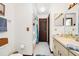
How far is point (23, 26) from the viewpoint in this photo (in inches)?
118

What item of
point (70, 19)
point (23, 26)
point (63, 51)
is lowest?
point (63, 51)

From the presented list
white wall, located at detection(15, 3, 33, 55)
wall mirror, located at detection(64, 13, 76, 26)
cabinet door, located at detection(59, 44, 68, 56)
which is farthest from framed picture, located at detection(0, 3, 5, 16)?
wall mirror, located at detection(64, 13, 76, 26)

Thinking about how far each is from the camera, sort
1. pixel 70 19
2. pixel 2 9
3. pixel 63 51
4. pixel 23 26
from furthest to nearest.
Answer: pixel 23 26 → pixel 70 19 → pixel 2 9 → pixel 63 51

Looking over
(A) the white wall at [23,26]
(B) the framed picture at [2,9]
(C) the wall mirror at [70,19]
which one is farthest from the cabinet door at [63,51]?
(A) the white wall at [23,26]

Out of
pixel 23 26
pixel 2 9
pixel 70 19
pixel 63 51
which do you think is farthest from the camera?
pixel 23 26

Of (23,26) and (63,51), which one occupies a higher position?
(23,26)

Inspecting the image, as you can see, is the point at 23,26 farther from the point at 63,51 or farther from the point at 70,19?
the point at 63,51

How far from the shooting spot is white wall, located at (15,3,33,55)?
2891mm

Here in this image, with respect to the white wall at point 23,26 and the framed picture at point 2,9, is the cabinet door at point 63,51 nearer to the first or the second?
the framed picture at point 2,9

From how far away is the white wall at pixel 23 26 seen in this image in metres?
2.89

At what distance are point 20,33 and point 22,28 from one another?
0.14 m

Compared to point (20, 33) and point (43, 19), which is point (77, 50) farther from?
point (43, 19)

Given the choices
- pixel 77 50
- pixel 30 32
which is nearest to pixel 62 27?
pixel 30 32

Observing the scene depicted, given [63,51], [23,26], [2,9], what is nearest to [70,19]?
[63,51]
